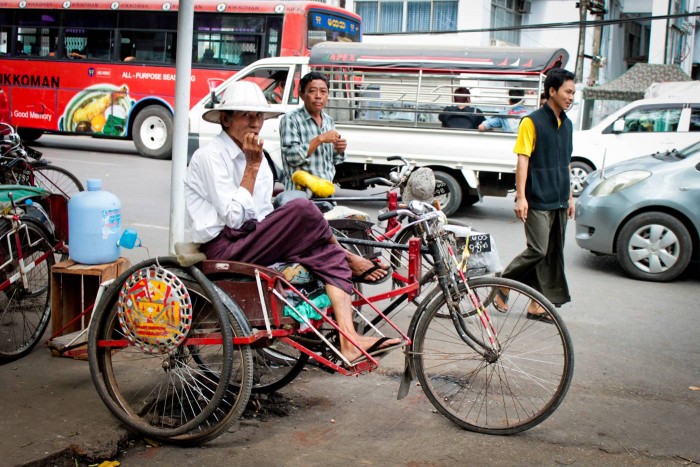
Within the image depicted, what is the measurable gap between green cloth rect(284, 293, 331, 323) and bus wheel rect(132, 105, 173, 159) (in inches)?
520

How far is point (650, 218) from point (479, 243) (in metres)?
4.16

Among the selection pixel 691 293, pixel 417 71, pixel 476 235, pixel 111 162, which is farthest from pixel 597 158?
pixel 476 235

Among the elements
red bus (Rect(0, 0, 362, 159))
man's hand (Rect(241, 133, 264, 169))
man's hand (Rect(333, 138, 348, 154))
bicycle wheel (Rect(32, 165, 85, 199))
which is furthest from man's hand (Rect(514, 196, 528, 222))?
red bus (Rect(0, 0, 362, 159))

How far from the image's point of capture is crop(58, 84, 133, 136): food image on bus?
55.2 feet

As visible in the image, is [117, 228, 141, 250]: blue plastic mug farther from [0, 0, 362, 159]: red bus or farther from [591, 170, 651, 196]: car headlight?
[0, 0, 362, 159]: red bus

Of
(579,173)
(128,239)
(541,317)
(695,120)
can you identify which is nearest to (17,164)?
(128,239)

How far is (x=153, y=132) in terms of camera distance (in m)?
16.6

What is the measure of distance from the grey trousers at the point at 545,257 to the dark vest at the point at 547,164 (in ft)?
0.31

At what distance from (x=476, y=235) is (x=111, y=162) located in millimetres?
12331

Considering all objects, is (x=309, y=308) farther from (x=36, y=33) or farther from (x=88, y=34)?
(x=36, y=33)

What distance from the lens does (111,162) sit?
50.3 feet

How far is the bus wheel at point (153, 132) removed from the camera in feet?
54.1

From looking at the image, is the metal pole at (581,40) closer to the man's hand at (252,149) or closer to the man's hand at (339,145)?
the man's hand at (339,145)

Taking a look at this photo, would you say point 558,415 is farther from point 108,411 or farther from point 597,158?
point 597,158
